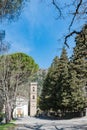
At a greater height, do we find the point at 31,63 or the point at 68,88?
the point at 31,63

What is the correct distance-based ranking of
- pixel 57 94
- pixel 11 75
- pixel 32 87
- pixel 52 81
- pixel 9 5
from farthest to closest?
pixel 32 87, pixel 52 81, pixel 57 94, pixel 11 75, pixel 9 5

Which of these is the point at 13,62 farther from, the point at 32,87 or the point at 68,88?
the point at 32,87

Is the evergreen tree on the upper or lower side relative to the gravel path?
upper

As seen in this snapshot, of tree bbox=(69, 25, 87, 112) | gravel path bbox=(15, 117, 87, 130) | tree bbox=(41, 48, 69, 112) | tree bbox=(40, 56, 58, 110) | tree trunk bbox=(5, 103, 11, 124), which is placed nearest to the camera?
gravel path bbox=(15, 117, 87, 130)

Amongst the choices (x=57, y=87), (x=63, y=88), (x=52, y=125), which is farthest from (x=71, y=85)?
(x=52, y=125)

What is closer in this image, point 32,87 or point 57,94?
point 57,94

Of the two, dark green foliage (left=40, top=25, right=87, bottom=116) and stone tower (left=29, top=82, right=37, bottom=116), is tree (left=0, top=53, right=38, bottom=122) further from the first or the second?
stone tower (left=29, top=82, right=37, bottom=116)

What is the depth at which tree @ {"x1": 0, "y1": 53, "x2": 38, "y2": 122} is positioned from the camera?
51219 millimetres

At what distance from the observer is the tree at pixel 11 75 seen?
168 feet

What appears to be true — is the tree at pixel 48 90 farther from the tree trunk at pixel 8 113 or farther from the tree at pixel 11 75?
the tree trunk at pixel 8 113

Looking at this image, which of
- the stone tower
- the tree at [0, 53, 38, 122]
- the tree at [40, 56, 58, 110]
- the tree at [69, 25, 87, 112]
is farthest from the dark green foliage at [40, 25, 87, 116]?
the stone tower

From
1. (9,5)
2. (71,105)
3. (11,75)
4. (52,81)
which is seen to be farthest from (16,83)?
(9,5)

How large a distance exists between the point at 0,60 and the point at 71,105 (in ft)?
49.3

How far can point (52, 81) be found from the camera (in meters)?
69.1
